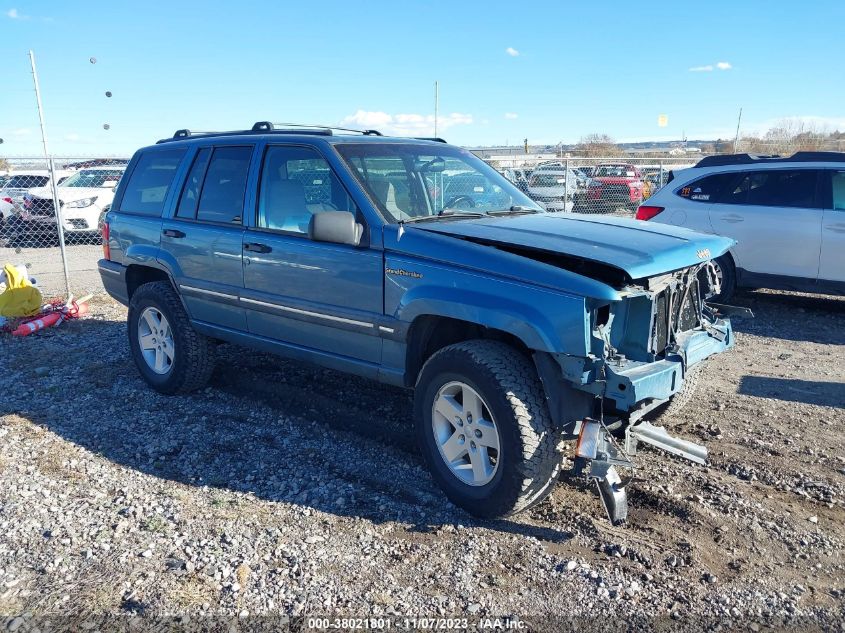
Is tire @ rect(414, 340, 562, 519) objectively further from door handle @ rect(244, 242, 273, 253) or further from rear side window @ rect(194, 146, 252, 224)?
rear side window @ rect(194, 146, 252, 224)

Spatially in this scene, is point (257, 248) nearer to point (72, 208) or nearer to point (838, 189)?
point (838, 189)

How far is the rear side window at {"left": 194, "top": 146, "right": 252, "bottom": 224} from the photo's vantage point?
16.4ft

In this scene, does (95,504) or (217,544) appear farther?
(95,504)

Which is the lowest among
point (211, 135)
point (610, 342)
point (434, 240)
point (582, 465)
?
point (582, 465)

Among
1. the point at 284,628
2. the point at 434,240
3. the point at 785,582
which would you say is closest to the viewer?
the point at 284,628

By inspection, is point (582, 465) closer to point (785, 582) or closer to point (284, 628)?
point (785, 582)

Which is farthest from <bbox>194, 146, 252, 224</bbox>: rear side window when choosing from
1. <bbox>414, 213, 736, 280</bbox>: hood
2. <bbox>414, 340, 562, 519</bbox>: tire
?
<bbox>414, 340, 562, 519</bbox>: tire

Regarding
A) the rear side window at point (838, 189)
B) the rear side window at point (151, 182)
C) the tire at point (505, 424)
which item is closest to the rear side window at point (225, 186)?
the rear side window at point (151, 182)

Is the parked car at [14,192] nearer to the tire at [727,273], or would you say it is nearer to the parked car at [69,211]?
the parked car at [69,211]

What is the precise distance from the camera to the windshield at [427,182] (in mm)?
4367

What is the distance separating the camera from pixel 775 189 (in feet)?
27.0

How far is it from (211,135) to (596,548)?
4.40m

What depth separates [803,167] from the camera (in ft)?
26.4

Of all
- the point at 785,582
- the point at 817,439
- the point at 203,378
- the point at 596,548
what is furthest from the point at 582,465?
the point at 203,378
